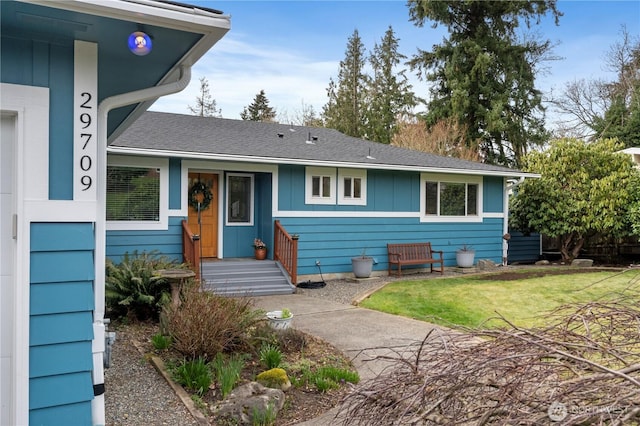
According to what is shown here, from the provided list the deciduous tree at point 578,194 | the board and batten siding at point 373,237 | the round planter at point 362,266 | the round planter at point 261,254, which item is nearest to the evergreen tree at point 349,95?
the deciduous tree at point 578,194

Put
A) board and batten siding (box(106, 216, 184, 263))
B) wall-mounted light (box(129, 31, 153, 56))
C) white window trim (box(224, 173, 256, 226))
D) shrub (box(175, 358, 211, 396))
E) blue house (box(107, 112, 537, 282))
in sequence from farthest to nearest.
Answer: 1. white window trim (box(224, 173, 256, 226))
2. blue house (box(107, 112, 537, 282))
3. board and batten siding (box(106, 216, 184, 263))
4. shrub (box(175, 358, 211, 396))
5. wall-mounted light (box(129, 31, 153, 56))

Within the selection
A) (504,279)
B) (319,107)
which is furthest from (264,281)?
(319,107)

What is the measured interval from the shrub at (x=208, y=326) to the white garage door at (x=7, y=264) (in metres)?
1.96

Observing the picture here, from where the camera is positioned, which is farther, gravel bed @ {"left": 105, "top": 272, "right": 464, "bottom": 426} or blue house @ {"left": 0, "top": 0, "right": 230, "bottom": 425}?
gravel bed @ {"left": 105, "top": 272, "right": 464, "bottom": 426}

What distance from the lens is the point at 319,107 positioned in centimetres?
3412

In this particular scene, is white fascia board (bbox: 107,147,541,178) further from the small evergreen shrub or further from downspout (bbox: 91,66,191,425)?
downspout (bbox: 91,66,191,425)

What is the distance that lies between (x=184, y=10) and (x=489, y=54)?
2558cm

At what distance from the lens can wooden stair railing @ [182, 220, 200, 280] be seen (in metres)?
8.38

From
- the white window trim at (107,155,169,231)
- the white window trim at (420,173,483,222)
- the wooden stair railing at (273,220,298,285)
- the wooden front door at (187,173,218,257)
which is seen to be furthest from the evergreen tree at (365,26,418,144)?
the white window trim at (107,155,169,231)

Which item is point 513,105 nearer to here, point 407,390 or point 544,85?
point 544,85

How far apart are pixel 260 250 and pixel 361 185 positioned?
294cm

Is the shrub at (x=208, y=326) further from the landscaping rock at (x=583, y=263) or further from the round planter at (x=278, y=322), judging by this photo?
the landscaping rock at (x=583, y=263)

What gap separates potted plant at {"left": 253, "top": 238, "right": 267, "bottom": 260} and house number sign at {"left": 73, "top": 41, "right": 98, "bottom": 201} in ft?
24.7

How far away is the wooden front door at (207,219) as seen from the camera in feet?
34.0
